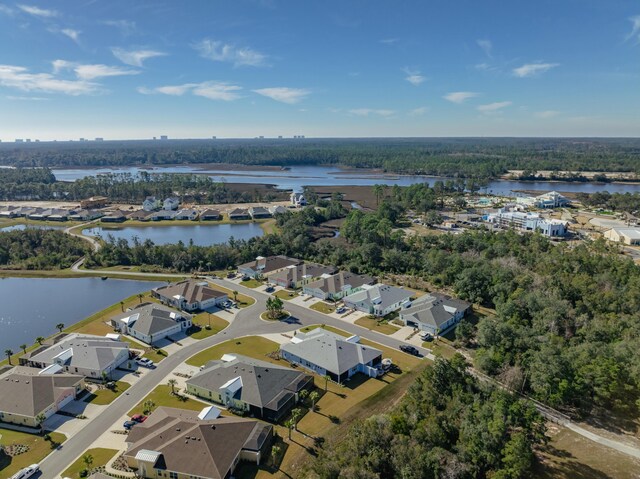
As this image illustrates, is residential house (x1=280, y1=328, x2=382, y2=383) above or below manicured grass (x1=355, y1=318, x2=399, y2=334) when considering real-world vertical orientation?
above

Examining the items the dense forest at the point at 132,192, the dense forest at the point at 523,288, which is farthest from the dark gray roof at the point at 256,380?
the dense forest at the point at 132,192

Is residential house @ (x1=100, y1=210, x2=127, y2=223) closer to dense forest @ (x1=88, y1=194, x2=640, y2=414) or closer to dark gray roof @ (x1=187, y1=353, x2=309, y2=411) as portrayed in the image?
dense forest @ (x1=88, y1=194, x2=640, y2=414)

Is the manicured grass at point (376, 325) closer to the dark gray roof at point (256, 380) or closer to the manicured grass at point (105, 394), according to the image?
the dark gray roof at point (256, 380)

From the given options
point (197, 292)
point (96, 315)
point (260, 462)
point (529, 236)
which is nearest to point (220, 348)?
point (197, 292)

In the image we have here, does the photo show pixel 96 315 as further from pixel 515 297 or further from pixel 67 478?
pixel 515 297

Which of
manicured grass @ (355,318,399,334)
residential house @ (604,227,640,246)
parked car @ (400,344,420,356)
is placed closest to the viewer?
parked car @ (400,344,420,356)

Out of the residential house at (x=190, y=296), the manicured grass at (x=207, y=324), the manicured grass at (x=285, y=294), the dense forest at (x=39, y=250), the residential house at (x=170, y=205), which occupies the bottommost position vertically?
the manicured grass at (x=207, y=324)

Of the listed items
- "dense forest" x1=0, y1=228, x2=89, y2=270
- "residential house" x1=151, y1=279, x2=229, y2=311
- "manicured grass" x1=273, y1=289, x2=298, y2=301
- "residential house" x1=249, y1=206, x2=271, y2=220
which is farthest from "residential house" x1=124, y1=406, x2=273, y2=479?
"residential house" x1=249, y1=206, x2=271, y2=220
